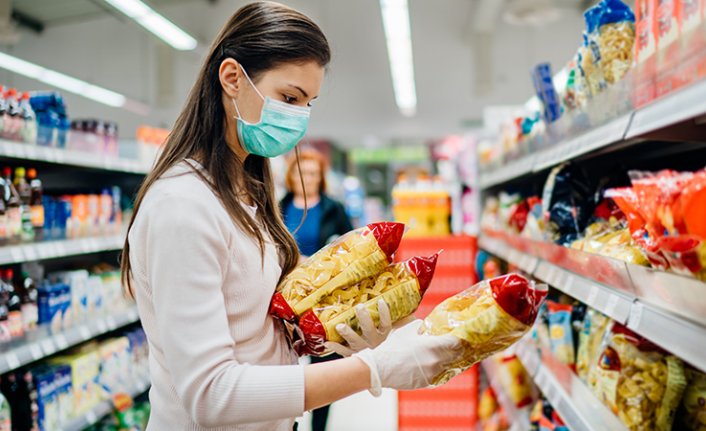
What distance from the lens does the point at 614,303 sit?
1369 mm

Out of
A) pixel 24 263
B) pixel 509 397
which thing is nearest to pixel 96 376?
pixel 24 263

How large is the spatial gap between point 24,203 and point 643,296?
2.48m

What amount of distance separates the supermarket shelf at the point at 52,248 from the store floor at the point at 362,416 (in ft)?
6.15

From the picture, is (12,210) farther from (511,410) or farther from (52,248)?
(511,410)

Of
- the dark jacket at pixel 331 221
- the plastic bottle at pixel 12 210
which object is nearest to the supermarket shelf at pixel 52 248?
the plastic bottle at pixel 12 210

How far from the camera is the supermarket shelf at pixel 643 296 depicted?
1007mm

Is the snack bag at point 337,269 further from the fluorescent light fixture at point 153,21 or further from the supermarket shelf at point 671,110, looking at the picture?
the fluorescent light fixture at point 153,21

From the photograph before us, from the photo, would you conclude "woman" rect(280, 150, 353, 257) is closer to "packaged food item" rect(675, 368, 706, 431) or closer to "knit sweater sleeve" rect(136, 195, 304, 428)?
"packaged food item" rect(675, 368, 706, 431)

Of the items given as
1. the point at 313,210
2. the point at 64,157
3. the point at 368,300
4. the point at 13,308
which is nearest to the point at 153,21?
the point at 313,210

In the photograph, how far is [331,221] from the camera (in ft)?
13.8

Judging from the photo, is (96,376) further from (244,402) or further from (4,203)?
(244,402)

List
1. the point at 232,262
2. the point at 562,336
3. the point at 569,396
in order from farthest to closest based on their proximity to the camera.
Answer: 1. the point at 562,336
2. the point at 569,396
3. the point at 232,262

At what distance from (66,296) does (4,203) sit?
600 mm

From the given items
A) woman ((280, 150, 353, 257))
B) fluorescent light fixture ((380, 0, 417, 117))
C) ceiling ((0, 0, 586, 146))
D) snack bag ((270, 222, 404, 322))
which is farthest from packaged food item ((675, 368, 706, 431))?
ceiling ((0, 0, 586, 146))
